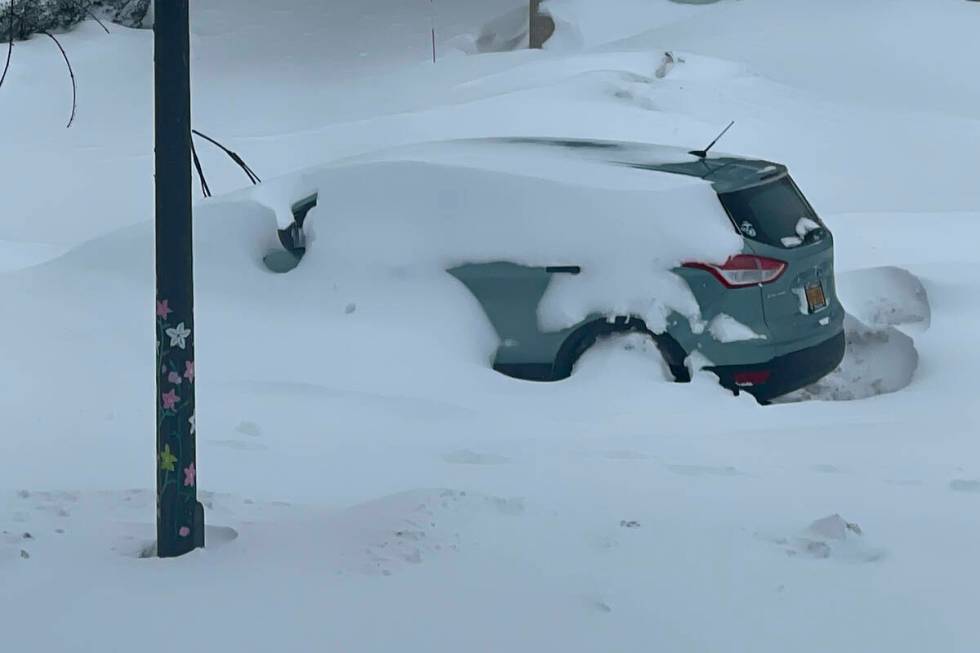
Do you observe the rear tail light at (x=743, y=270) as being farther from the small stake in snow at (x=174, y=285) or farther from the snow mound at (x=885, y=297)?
the small stake in snow at (x=174, y=285)

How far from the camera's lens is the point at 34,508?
452 centimetres

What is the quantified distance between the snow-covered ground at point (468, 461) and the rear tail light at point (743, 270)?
1.63 feet

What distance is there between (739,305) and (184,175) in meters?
3.19

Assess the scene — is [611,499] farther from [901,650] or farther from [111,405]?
[111,405]

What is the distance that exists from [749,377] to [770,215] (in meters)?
0.81

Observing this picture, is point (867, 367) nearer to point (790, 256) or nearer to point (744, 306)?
point (790, 256)

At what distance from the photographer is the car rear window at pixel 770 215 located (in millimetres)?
6461

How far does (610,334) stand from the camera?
647 cm

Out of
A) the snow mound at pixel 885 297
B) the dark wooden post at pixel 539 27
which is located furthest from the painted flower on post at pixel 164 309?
the dark wooden post at pixel 539 27

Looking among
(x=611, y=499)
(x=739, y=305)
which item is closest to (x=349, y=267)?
(x=739, y=305)

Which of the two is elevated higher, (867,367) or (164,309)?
(164,309)

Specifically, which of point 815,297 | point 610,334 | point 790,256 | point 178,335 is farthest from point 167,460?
point 815,297

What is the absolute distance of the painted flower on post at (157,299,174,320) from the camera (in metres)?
3.92

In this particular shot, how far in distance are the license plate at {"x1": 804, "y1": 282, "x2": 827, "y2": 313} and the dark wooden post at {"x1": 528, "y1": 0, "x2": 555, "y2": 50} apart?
1277 centimetres
